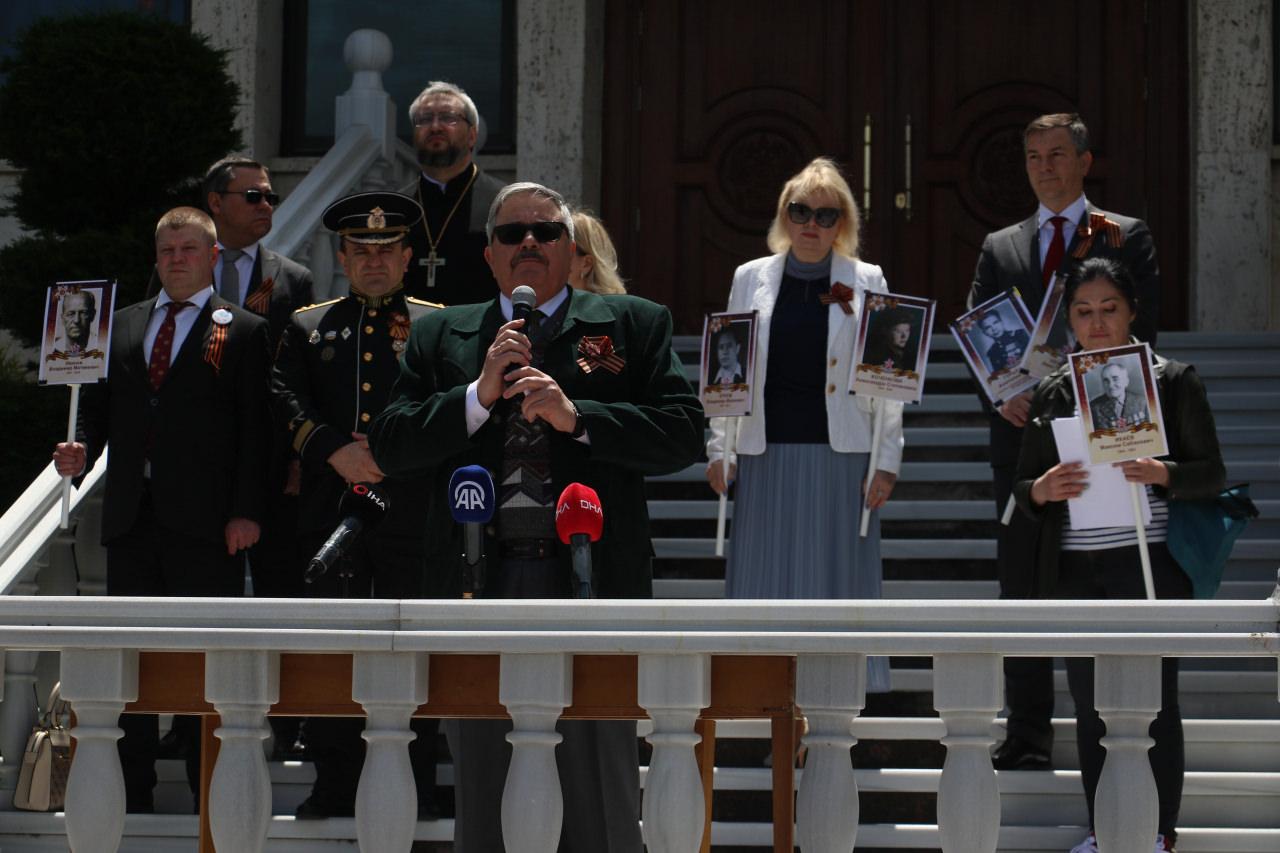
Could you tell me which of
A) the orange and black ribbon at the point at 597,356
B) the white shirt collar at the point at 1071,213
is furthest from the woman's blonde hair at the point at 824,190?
the orange and black ribbon at the point at 597,356

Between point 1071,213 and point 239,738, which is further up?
point 1071,213

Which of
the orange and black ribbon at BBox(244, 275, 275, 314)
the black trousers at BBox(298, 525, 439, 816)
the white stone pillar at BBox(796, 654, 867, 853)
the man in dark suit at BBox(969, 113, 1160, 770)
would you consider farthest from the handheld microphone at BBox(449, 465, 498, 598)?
the orange and black ribbon at BBox(244, 275, 275, 314)

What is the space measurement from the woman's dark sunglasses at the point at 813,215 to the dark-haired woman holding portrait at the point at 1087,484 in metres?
1.20

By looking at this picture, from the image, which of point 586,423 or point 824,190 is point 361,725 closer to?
point 586,423

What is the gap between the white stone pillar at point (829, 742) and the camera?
3.92 meters

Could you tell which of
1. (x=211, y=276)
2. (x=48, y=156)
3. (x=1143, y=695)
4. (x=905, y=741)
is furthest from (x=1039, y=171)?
(x=48, y=156)

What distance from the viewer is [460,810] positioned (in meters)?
4.54

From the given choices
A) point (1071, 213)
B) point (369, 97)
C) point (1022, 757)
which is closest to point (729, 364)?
point (1071, 213)

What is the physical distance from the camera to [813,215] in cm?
719

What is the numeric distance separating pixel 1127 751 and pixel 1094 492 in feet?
7.03

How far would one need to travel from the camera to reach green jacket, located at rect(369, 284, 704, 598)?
4691 millimetres

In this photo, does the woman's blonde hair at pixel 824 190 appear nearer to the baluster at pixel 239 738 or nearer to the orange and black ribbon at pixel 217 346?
the orange and black ribbon at pixel 217 346

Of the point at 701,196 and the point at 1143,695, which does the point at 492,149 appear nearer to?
the point at 701,196

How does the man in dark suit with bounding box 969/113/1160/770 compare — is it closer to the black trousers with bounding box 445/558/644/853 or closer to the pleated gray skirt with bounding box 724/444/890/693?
the pleated gray skirt with bounding box 724/444/890/693
